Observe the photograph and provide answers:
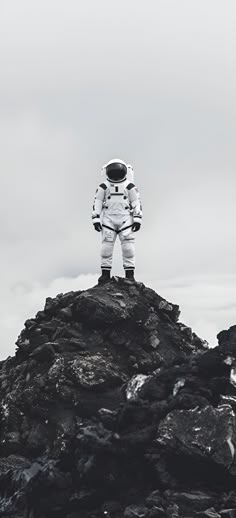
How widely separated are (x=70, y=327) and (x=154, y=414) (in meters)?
5.47

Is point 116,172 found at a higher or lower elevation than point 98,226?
higher

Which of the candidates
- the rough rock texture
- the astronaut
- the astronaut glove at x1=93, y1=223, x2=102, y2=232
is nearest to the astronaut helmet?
the astronaut

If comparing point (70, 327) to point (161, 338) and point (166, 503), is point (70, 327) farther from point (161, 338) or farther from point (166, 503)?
point (166, 503)

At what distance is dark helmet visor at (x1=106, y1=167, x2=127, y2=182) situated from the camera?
85.1ft

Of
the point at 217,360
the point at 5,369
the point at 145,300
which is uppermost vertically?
the point at 145,300

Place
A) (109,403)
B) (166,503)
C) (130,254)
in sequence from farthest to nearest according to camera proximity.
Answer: (130,254)
(109,403)
(166,503)

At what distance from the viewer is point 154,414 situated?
65.5 ft

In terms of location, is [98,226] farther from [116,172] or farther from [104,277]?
[116,172]

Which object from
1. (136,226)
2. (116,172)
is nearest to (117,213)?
(136,226)

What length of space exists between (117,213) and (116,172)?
145cm

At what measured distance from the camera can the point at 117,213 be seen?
1021 inches

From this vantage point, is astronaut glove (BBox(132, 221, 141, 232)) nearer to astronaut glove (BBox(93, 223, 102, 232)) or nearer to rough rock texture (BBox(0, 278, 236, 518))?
astronaut glove (BBox(93, 223, 102, 232))

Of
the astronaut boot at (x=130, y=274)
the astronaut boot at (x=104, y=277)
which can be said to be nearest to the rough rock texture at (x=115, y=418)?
the astronaut boot at (x=104, y=277)

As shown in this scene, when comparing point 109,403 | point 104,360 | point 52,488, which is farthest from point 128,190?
point 52,488
